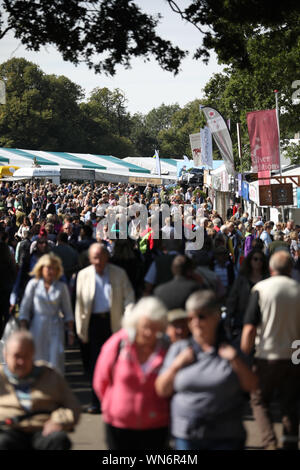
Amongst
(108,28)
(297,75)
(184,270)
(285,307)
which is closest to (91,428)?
(184,270)

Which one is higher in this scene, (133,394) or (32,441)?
(133,394)

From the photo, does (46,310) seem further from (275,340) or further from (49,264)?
(275,340)

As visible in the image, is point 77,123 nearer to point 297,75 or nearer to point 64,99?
point 64,99

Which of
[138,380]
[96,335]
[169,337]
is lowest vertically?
[96,335]

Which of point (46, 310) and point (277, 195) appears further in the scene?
point (277, 195)

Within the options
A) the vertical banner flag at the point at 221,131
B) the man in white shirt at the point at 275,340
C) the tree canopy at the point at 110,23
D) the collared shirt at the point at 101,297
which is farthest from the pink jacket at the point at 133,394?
the vertical banner flag at the point at 221,131

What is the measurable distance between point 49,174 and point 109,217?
3211cm

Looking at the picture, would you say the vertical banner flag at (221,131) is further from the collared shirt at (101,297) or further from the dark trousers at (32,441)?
the dark trousers at (32,441)

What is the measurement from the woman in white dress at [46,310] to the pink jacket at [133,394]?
2851 mm

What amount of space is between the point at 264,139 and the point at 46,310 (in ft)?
45.9

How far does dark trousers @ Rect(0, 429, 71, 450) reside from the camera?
4.60 metres

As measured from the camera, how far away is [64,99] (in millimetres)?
105875

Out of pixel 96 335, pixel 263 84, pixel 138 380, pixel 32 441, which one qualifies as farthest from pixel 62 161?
pixel 138 380

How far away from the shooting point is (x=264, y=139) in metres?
20.5
